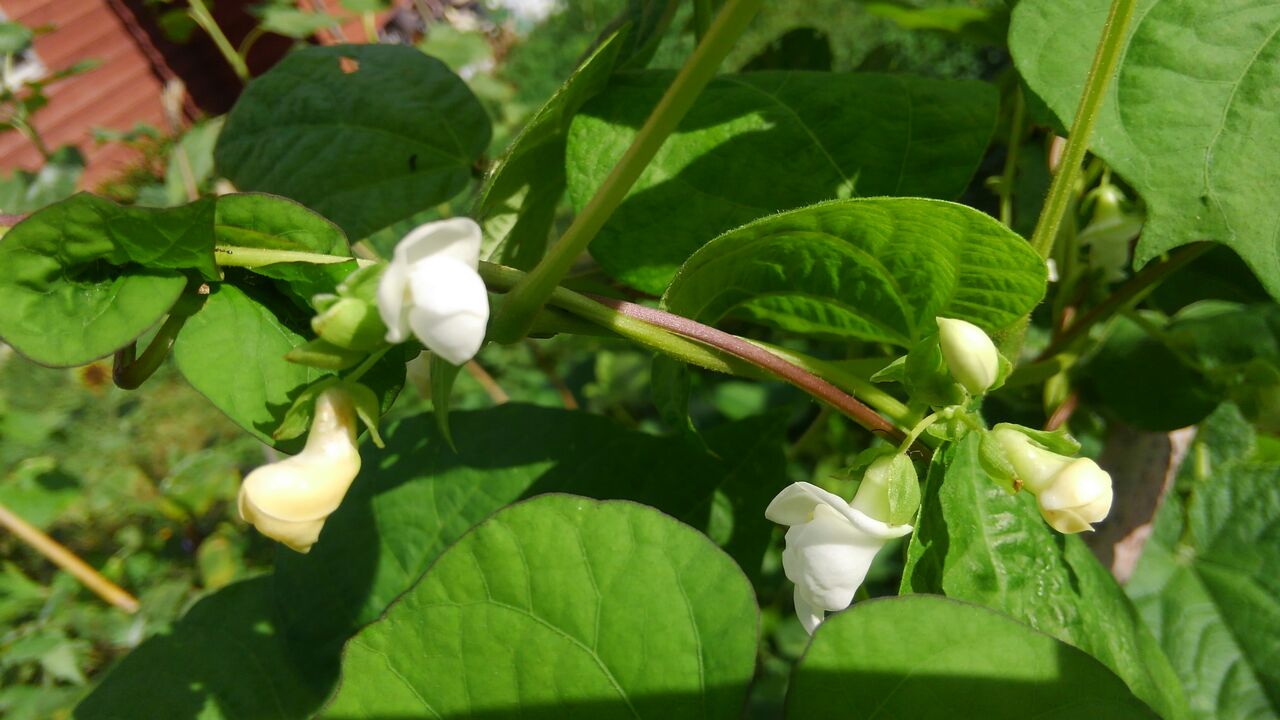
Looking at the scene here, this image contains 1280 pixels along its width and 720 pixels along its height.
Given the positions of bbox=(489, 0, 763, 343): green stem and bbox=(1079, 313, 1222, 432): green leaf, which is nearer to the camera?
bbox=(489, 0, 763, 343): green stem

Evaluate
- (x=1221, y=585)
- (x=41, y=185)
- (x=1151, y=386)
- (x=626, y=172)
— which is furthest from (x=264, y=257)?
(x=41, y=185)

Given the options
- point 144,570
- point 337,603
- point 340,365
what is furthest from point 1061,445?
point 144,570

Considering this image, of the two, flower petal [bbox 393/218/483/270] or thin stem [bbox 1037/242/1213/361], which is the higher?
flower petal [bbox 393/218/483/270]

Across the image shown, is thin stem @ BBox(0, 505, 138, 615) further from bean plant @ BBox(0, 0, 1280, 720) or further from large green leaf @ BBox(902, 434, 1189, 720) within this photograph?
large green leaf @ BBox(902, 434, 1189, 720)

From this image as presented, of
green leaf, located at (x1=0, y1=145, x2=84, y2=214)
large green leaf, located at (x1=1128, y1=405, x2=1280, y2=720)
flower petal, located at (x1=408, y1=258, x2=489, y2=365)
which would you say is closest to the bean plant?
flower petal, located at (x1=408, y1=258, x2=489, y2=365)

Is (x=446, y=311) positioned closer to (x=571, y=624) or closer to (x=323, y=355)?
(x=323, y=355)

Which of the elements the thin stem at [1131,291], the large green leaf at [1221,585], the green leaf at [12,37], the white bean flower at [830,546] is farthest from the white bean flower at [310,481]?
the green leaf at [12,37]
